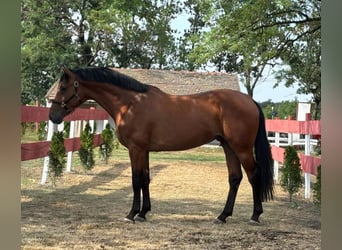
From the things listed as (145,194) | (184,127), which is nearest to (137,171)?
(145,194)

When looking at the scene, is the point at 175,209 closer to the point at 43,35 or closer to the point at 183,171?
the point at 183,171

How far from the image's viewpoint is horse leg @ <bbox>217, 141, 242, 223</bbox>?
2.24 m

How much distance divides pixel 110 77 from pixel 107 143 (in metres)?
0.40

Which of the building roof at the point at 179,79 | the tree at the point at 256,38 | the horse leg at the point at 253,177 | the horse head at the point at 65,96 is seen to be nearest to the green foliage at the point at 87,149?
the horse head at the point at 65,96

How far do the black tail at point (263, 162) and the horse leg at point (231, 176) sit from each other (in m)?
0.11

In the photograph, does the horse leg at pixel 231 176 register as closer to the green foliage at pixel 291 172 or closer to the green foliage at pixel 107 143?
the green foliage at pixel 291 172

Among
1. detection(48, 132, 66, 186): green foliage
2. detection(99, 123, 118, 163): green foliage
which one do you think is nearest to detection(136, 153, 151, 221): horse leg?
detection(99, 123, 118, 163): green foliage

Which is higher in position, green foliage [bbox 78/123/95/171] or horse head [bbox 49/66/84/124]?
horse head [bbox 49/66/84/124]

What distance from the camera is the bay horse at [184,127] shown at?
225 centimetres

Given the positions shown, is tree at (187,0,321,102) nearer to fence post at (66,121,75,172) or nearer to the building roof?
the building roof

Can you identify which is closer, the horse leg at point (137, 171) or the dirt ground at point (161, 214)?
the dirt ground at point (161, 214)

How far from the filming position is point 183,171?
2309 mm

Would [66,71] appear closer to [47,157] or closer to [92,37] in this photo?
[92,37]

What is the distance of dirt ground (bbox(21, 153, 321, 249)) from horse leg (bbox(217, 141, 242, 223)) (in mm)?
30
